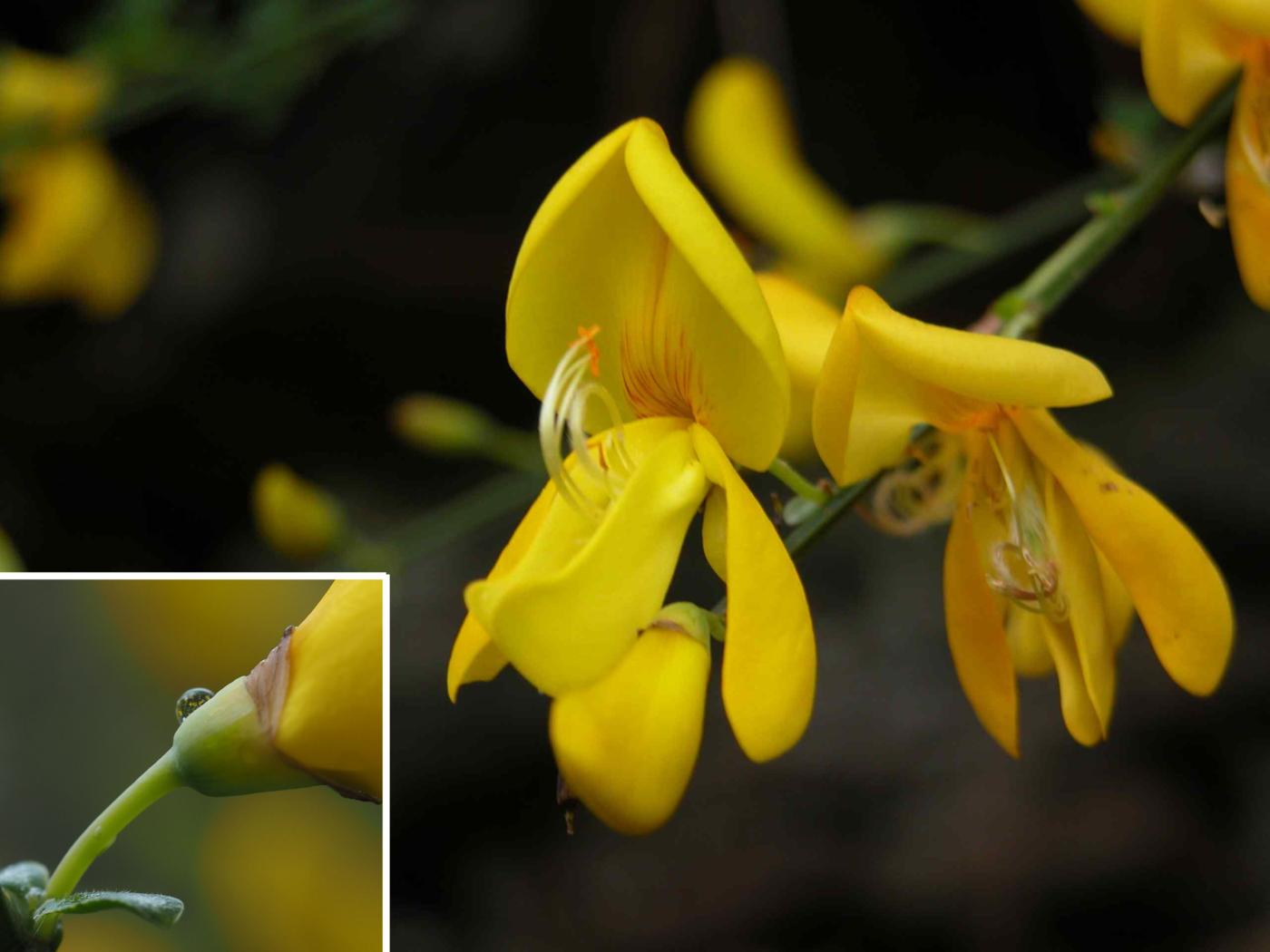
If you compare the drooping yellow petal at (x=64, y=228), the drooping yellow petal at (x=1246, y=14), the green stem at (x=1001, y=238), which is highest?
the drooping yellow petal at (x=64, y=228)

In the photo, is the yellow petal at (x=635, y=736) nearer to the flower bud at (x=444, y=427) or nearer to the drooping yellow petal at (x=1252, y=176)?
the drooping yellow petal at (x=1252, y=176)

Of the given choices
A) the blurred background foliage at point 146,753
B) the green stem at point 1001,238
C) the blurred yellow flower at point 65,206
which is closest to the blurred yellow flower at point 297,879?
the blurred background foliage at point 146,753

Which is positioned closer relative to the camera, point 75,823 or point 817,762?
point 75,823

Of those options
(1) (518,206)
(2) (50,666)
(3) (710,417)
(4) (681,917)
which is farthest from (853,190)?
(2) (50,666)

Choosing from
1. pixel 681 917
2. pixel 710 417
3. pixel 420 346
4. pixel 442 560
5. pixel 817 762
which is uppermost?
pixel 420 346

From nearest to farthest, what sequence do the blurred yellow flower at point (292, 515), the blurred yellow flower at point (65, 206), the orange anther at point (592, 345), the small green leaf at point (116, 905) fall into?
the small green leaf at point (116, 905) → the orange anther at point (592, 345) → the blurred yellow flower at point (292, 515) → the blurred yellow flower at point (65, 206)

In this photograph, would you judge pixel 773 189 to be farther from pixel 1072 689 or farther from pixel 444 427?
pixel 1072 689

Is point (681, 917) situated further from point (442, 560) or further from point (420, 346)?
point (420, 346)
